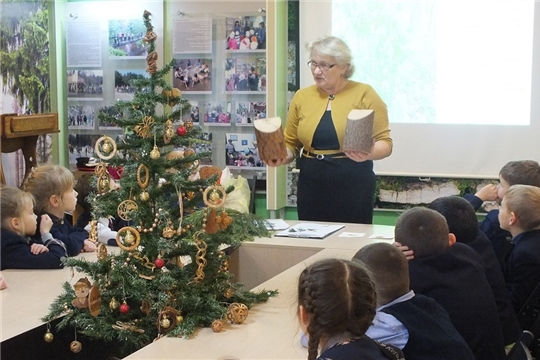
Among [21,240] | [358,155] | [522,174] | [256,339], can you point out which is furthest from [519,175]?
[21,240]

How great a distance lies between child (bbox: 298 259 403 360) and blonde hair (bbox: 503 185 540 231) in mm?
1639

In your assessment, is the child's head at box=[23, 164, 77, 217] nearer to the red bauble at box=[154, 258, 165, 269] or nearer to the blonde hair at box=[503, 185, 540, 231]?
the red bauble at box=[154, 258, 165, 269]

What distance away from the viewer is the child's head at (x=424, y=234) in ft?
7.36

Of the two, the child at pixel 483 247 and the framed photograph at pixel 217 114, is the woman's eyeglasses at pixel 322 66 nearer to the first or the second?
the child at pixel 483 247

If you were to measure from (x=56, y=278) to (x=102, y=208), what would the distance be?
788 millimetres

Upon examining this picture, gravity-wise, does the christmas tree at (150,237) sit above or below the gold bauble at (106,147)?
below

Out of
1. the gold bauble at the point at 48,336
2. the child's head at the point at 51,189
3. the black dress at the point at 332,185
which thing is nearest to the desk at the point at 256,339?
the gold bauble at the point at 48,336

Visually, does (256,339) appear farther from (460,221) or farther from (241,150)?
(241,150)

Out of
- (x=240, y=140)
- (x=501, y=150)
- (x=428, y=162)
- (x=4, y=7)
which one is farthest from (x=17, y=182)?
(x=501, y=150)

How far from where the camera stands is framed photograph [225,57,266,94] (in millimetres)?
5547

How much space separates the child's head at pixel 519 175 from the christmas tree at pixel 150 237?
1.75 m

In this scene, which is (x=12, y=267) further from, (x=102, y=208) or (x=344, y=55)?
(x=344, y=55)

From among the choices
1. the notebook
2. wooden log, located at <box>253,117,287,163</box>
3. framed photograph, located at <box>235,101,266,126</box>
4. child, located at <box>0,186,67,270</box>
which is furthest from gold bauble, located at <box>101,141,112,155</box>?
framed photograph, located at <box>235,101,266,126</box>

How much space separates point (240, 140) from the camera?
5668mm
